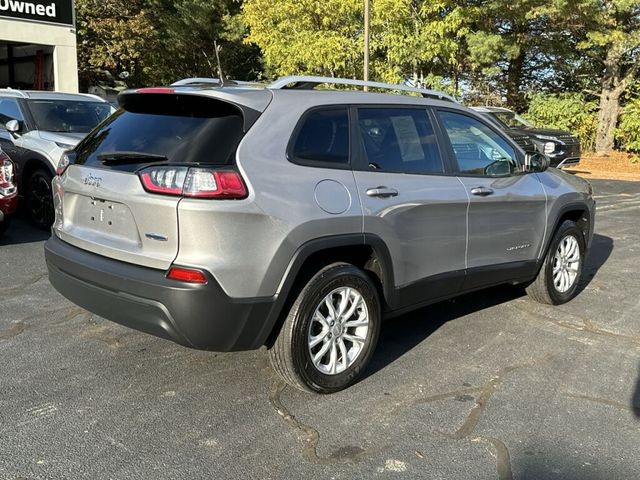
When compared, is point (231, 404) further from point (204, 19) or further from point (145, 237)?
point (204, 19)

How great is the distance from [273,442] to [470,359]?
5.48 feet

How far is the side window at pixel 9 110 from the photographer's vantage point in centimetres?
832

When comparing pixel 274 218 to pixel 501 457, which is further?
pixel 274 218

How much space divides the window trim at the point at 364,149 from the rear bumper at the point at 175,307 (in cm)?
102

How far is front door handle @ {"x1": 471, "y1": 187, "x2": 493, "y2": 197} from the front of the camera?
14.2 ft

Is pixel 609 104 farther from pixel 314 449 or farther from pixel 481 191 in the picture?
pixel 314 449

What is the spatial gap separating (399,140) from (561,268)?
2.30 metres

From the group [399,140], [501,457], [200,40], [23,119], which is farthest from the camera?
[200,40]

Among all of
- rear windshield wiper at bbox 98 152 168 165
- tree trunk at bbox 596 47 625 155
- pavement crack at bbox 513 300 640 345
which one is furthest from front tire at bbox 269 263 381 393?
tree trunk at bbox 596 47 625 155

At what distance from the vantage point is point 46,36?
1928 centimetres

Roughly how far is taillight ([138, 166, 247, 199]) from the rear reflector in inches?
14.3

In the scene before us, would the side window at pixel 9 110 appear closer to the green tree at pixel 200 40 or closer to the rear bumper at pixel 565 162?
the rear bumper at pixel 565 162

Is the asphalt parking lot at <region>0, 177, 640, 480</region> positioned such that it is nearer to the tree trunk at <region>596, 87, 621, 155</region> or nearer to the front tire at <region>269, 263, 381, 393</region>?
the front tire at <region>269, 263, 381, 393</region>

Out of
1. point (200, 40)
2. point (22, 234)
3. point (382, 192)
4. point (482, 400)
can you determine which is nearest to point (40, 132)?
point (22, 234)
